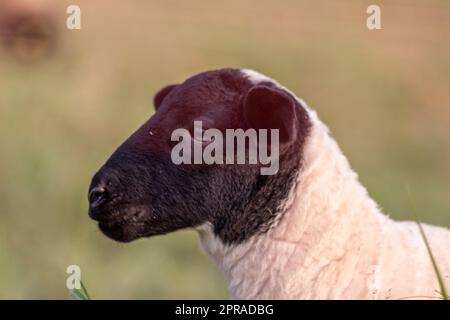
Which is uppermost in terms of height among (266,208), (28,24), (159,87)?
(266,208)

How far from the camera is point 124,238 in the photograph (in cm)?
439

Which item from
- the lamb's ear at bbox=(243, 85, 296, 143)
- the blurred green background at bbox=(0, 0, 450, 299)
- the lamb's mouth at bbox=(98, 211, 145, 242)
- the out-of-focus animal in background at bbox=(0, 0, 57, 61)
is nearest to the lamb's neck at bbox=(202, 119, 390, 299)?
the lamb's ear at bbox=(243, 85, 296, 143)

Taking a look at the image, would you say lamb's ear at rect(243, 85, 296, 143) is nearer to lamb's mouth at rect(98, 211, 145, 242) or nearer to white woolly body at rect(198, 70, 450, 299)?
white woolly body at rect(198, 70, 450, 299)

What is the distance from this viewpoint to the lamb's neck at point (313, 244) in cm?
416

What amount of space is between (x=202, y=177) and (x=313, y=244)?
475mm

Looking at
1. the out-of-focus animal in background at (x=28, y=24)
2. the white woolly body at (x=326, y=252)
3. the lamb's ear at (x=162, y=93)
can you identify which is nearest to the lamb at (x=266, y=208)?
the white woolly body at (x=326, y=252)

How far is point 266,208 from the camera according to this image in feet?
14.0

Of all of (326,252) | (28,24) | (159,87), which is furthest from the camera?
(28,24)

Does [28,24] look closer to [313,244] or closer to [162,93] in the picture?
[162,93]

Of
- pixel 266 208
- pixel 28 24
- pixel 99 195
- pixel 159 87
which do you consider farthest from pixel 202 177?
pixel 28 24

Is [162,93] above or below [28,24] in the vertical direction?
above

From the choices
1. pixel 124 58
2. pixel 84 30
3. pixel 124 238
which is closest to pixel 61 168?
pixel 124 58

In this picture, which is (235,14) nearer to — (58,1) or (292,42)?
(292,42)

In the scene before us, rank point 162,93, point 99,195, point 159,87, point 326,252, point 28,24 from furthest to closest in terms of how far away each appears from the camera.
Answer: point 28,24, point 159,87, point 162,93, point 99,195, point 326,252
